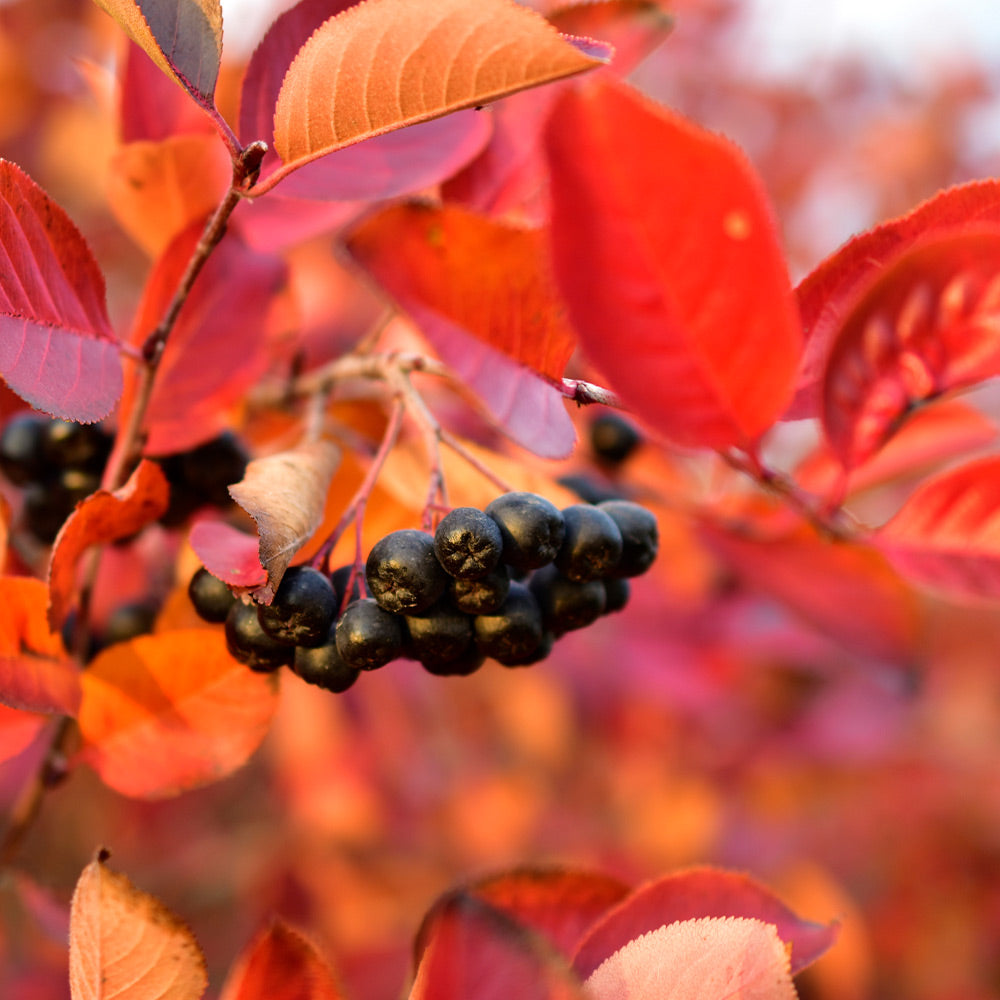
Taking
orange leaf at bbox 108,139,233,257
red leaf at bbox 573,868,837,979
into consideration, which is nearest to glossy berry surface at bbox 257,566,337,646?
red leaf at bbox 573,868,837,979

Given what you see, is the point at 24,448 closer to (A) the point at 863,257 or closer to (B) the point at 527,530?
(B) the point at 527,530

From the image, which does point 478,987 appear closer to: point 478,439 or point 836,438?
point 836,438

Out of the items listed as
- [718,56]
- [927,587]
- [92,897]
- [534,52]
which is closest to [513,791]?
[927,587]

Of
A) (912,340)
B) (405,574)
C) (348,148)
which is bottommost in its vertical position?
(405,574)

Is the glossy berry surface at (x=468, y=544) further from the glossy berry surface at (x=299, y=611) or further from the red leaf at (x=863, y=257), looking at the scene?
the red leaf at (x=863, y=257)

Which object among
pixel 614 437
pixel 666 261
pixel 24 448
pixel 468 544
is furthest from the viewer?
pixel 614 437

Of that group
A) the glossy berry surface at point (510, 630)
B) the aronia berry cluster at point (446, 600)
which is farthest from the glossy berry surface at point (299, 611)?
the glossy berry surface at point (510, 630)

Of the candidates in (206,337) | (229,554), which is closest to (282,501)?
(229,554)
